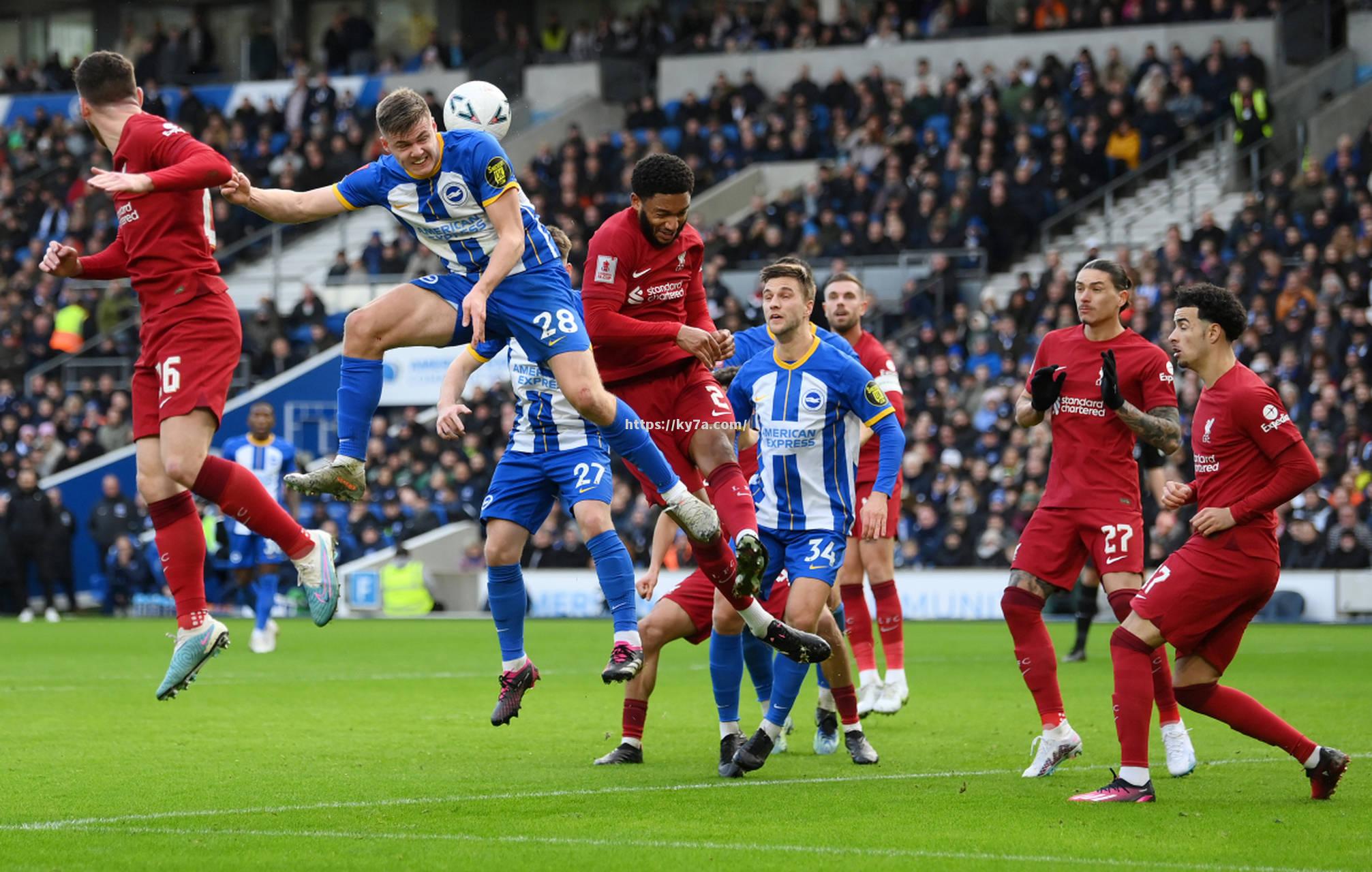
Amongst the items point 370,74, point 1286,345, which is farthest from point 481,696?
point 370,74

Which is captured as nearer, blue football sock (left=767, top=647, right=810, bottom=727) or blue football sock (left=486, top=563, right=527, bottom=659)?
blue football sock (left=767, top=647, right=810, bottom=727)

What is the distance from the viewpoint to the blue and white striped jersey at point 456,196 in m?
8.69

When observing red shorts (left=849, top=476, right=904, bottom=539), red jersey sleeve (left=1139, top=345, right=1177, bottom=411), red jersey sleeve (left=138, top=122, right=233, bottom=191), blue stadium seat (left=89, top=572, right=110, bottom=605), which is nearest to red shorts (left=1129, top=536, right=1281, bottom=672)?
red jersey sleeve (left=1139, top=345, right=1177, bottom=411)

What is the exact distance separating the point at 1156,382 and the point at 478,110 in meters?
3.88

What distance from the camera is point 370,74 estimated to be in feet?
133

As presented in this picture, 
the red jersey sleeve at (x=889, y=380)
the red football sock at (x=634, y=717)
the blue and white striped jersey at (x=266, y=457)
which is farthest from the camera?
the blue and white striped jersey at (x=266, y=457)

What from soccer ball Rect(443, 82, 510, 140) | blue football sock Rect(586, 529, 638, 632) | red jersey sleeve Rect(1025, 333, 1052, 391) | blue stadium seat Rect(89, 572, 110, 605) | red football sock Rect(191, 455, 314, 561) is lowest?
blue stadium seat Rect(89, 572, 110, 605)

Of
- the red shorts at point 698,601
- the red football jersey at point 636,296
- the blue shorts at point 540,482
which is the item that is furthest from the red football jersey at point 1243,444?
the blue shorts at point 540,482

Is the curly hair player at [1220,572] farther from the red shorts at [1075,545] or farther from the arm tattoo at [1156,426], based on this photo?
the red shorts at [1075,545]

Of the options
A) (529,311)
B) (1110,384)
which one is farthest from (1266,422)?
(529,311)

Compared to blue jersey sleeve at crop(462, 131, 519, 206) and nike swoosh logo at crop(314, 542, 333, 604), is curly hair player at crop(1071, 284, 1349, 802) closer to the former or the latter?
blue jersey sleeve at crop(462, 131, 519, 206)

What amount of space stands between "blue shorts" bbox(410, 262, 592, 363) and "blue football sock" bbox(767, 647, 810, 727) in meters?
2.04

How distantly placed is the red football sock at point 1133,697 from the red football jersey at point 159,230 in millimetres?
4633

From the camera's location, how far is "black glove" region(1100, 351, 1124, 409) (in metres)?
8.91
